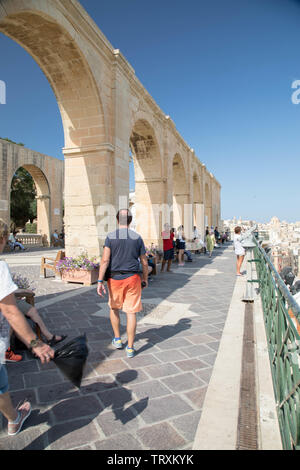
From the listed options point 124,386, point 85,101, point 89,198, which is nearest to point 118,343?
point 124,386

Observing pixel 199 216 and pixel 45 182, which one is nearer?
pixel 199 216

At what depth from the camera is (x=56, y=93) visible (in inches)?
258

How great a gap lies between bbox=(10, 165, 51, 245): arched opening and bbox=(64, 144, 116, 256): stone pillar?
14615mm

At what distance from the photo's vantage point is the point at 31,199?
25828mm

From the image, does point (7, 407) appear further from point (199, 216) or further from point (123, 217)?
point (199, 216)

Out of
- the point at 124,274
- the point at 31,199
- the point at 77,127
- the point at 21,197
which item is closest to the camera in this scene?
the point at 124,274

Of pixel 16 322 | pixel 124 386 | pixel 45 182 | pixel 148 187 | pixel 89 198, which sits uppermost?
pixel 45 182

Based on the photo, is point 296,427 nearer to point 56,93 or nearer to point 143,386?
point 143,386

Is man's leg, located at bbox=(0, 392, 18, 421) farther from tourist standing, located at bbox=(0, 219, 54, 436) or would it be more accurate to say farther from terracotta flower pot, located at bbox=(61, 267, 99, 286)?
terracotta flower pot, located at bbox=(61, 267, 99, 286)

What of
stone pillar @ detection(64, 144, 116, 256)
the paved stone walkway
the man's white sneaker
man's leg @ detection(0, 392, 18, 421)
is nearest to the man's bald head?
the man's white sneaker

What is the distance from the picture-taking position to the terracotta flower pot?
6.40 metres

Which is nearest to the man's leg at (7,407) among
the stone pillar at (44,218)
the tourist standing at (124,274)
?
the tourist standing at (124,274)

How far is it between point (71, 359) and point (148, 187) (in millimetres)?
10412

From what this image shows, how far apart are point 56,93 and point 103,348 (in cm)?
616
